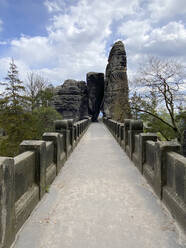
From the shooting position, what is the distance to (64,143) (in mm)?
7043

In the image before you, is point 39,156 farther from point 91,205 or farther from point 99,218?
point 99,218

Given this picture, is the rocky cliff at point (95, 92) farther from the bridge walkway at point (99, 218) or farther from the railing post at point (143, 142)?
the bridge walkway at point (99, 218)

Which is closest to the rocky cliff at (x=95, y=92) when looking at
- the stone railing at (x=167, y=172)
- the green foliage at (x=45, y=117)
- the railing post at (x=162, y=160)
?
the green foliage at (x=45, y=117)

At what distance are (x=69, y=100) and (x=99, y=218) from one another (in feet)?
142

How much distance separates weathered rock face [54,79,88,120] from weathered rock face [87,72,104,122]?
4.81m

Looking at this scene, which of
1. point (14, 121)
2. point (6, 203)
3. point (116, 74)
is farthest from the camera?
point (116, 74)

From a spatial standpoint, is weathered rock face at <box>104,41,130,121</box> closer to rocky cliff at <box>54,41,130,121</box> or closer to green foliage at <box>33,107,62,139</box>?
rocky cliff at <box>54,41,130,121</box>

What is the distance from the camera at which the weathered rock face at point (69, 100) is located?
45031mm

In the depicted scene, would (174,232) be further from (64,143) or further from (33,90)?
(33,90)

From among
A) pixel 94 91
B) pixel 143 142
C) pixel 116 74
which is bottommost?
pixel 143 142

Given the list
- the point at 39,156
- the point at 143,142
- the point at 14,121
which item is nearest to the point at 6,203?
the point at 39,156

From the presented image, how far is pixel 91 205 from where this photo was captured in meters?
3.43

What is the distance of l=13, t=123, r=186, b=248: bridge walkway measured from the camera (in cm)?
246

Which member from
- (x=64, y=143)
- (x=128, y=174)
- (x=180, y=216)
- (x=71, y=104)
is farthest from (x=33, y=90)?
(x=180, y=216)
